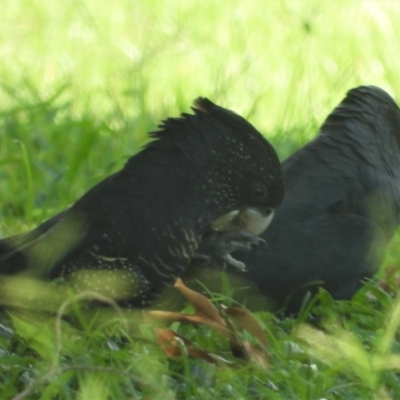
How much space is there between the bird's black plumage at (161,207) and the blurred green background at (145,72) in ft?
2.98

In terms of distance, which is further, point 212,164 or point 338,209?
point 338,209

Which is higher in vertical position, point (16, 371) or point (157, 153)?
point (157, 153)

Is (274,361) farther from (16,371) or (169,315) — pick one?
(16,371)

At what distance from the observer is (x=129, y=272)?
2953 mm

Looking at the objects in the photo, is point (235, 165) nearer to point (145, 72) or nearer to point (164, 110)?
point (164, 110)

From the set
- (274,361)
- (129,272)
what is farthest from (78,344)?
(274,361)

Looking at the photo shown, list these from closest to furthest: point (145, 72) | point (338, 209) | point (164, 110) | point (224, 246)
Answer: point (224, 246) < point (338, 209) < point (164, 110) < point (145, 72)

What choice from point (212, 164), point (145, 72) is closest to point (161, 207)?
point (212, 164)

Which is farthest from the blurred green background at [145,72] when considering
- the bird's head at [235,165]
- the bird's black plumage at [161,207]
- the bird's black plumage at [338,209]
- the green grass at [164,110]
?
the bird's head at [235,165]

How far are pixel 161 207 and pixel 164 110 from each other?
6.49 ft

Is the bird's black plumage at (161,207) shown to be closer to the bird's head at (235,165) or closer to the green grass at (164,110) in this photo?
the bird's head at (235,165)

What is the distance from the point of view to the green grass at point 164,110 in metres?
2.71

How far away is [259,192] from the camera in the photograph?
312 cm

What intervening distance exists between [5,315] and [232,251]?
0.70m
